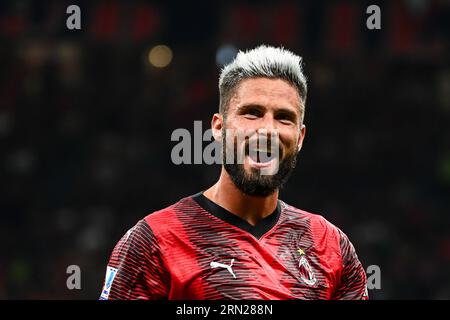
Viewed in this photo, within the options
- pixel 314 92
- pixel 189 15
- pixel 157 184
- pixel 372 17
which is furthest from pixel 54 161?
pixel 372 17

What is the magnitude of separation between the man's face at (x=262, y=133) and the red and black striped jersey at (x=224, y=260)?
0.19 meters

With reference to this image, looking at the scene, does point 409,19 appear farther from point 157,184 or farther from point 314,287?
point 314,287

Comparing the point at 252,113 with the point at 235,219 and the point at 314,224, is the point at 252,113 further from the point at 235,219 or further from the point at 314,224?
the point at 314,224

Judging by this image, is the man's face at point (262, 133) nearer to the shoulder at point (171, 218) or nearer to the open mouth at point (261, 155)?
the open mouth at point (261, 155)

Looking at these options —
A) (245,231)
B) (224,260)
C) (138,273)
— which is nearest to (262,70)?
(245,231)

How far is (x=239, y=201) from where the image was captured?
332 cm

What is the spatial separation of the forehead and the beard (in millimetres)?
152

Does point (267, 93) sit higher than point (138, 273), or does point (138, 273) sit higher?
point (267, 93)

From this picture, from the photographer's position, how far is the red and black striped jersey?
3.14 metres

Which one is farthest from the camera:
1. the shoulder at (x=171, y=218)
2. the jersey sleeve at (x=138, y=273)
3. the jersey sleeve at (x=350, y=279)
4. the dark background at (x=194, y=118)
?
the dark background at (x=194, y=118)

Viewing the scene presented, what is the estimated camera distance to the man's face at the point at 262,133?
3.16 metres

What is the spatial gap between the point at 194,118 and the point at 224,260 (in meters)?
10.7

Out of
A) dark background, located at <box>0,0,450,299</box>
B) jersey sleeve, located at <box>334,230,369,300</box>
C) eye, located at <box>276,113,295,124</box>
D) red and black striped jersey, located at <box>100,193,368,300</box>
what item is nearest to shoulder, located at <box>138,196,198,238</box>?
red and black striped jersey, located at <box>100,193,368,300</box>

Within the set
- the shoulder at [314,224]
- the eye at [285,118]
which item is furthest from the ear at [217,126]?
the shoulder at [314,224]
